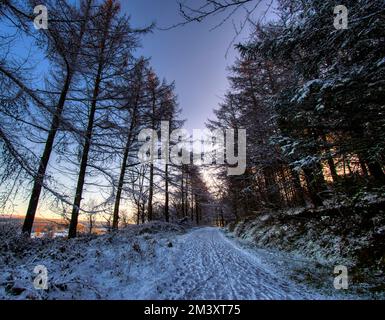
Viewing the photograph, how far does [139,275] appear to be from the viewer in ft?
15.9

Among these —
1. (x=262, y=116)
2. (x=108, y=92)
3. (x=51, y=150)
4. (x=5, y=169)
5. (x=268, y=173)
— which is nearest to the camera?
(x=5, y=169)

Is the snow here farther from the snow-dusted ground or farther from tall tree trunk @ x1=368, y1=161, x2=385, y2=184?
tall tree trunk @ x1=368, y1=161, x2=385, y2=184

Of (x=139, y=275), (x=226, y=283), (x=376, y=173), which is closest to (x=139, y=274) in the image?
(x=139, y=275)

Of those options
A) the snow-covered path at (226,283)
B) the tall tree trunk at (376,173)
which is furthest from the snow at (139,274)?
the tall tree trunk at (376,173)

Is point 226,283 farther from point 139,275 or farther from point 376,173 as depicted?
point 376,173

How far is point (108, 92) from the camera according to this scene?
319 inches

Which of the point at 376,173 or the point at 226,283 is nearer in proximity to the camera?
the point at 226,283

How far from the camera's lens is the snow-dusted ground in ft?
11.8

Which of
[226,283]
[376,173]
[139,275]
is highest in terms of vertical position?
[376,173]

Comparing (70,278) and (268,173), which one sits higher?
(268,173)

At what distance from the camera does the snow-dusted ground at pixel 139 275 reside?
358 cm
